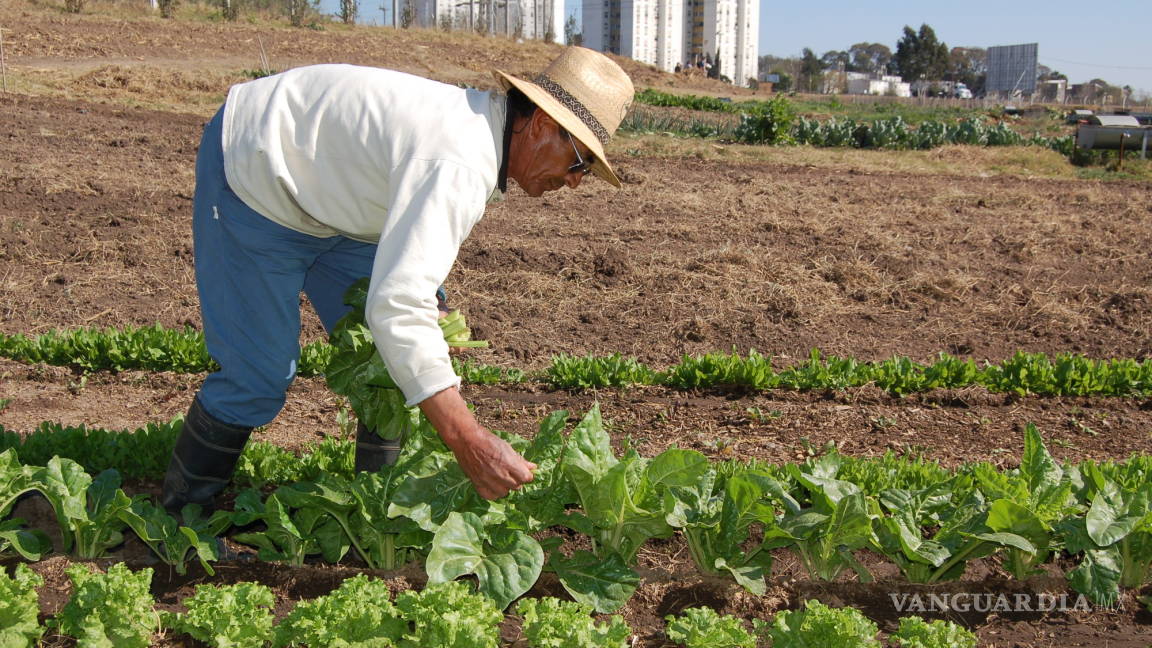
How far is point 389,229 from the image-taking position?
2.45 m

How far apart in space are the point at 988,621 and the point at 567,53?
7.09 ft

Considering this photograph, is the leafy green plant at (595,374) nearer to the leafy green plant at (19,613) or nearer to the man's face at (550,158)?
the man's face at (550,158)

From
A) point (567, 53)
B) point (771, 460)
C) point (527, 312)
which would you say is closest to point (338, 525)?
point (567, 53)

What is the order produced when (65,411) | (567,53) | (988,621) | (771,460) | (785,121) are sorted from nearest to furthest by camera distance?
(567,53), (988,621), (771,460), (65,411), (785,121)

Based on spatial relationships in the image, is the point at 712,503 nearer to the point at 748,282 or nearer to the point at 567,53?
the point at 567,53

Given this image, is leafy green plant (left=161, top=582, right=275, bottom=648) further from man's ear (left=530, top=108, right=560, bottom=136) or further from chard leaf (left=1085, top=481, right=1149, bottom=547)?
chard leaf (left=1085, top=481, right=1149, bottom=547)

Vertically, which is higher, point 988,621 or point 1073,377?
point 1073,377

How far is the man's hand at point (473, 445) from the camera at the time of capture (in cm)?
249

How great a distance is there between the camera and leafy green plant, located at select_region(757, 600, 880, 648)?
2.63 m

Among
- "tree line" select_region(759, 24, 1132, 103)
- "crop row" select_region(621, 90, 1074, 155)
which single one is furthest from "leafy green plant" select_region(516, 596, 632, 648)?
"tree line" select_region(759, 24, 1132, 103)

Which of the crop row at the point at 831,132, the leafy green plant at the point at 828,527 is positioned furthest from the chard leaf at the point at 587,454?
the crop row at the point at 831,132

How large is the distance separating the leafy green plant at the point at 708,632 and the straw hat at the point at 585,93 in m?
1.27
